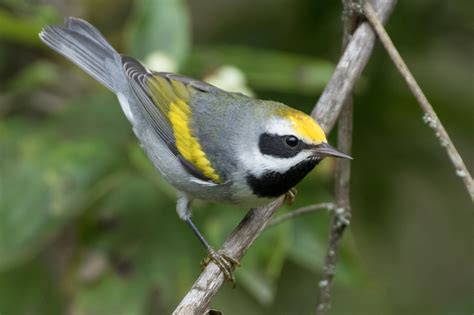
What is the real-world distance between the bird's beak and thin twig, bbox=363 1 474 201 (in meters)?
0.34

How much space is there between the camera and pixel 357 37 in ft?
10.4

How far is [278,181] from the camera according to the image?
126 inches

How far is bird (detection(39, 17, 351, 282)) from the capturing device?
3172 mm

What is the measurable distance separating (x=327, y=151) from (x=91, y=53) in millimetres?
1731

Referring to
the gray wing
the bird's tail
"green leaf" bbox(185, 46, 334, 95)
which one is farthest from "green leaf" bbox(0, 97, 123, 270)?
"green leaf" bbox(185, 46, 334, 95)

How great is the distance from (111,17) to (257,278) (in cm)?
277

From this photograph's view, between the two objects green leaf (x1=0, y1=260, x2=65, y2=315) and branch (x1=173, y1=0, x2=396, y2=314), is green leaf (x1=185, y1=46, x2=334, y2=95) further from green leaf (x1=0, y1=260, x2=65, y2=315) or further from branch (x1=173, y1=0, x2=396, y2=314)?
green leaf (x1=0, y1=260, x2=65, y2=315)

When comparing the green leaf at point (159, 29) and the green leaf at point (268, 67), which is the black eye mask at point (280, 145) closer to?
the green leaf at point (268, 67)

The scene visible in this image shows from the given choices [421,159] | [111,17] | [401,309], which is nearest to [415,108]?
[421,159]

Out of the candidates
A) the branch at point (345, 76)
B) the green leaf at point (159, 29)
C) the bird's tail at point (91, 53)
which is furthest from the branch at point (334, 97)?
the bird's tail at point (91, 53)

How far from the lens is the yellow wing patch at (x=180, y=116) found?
3504 millimetres

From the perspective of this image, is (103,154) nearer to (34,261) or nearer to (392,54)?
(34,261)

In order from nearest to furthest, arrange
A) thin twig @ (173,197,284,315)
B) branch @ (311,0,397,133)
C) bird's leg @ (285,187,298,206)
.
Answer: thin twig @ (173,197,284,315) → branch @ (311,0,397,133) → bird's leg @ (285,187,298,206)

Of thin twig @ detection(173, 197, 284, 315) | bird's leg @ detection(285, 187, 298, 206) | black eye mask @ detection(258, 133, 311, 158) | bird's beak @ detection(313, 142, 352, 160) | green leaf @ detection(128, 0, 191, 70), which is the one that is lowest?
bird's leg @ detection(285, 187, 298, 206)
